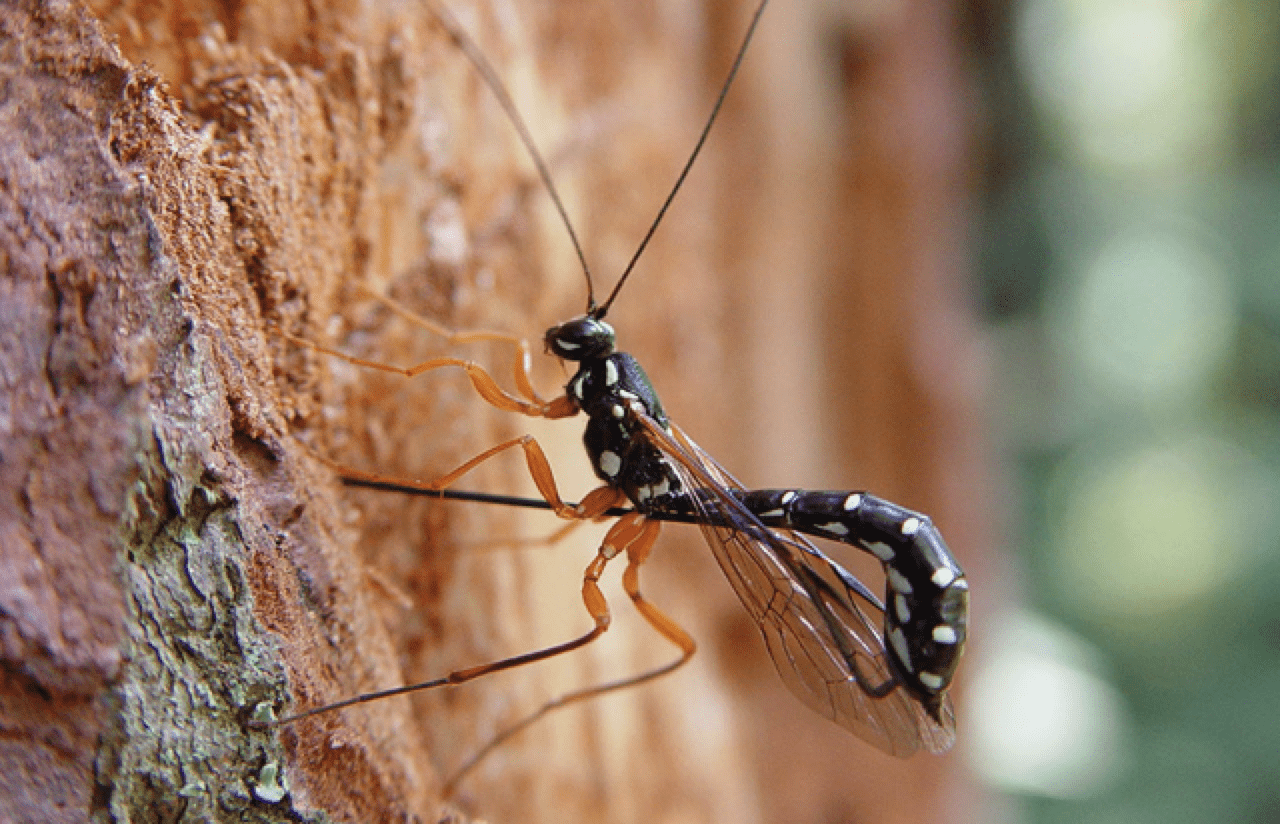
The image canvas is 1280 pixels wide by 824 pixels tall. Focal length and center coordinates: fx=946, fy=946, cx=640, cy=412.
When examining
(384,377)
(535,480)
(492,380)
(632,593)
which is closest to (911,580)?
(632,593)

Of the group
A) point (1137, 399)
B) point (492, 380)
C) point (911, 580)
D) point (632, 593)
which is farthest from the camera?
point (1137, 399)

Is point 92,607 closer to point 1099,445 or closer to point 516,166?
A: point 516,166

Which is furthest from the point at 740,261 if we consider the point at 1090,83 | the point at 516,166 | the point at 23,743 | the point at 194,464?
the point at 1090,83

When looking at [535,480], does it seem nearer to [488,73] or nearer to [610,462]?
[610,462]

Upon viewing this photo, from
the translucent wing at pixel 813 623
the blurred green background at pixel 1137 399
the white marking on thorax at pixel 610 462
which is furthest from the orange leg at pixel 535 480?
the blurred green background at pixel 1137 399

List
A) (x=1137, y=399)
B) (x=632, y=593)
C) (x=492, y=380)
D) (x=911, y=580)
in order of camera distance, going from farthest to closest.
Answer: (x=1137, y=399) < (x=632, y=593) < (x=492, y=380) < (x=911, y=580)

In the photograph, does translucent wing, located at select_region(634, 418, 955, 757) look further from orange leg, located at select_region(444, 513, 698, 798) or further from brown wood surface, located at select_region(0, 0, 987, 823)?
brown wood surface, located at select_region(0, 0, 987, 823)

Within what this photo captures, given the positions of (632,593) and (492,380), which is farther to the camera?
(632,593)
